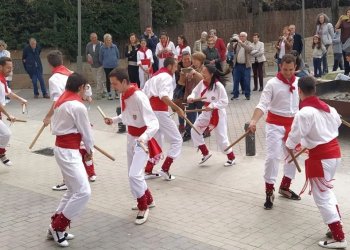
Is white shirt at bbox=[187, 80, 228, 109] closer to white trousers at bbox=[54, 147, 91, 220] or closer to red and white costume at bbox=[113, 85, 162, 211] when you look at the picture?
red and white costume at bbox=[113, 85, 162, 211]

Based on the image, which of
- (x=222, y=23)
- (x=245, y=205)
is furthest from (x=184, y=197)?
(x=222, y=23)

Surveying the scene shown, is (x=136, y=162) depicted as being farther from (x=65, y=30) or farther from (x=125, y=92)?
(x=65, y=30)

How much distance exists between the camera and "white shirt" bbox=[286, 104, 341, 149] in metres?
5.78

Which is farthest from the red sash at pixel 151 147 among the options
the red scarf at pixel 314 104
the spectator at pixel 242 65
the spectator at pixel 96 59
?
the spectator at pixel 96 59

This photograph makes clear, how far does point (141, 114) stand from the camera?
262 inches

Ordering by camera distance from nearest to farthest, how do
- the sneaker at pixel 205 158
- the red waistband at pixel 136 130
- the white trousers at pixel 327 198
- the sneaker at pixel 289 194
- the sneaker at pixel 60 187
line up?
1. the white trousers at pixel 327 198
2. the red waistband at pixel 136 130
3. the sneaker at pixel 289 194
4. the sneaker at pixel 60 187
5. the sneaker at pixel 205 158

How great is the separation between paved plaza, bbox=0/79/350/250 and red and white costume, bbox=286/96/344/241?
0.41m

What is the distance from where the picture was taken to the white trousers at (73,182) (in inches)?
235

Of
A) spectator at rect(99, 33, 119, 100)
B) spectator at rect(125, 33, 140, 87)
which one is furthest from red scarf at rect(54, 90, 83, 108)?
spectator at rect(99, 33, 119, 100)

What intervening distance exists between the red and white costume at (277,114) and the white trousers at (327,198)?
3.61 feet

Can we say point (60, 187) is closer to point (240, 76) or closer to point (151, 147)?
point (151, 147)

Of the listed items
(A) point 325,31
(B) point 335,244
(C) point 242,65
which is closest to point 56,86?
(B) point 335,244

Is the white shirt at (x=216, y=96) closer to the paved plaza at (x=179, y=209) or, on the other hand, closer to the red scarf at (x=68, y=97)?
the paved plaza at (x=179, y=209)

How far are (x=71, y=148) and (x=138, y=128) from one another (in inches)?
39.3
